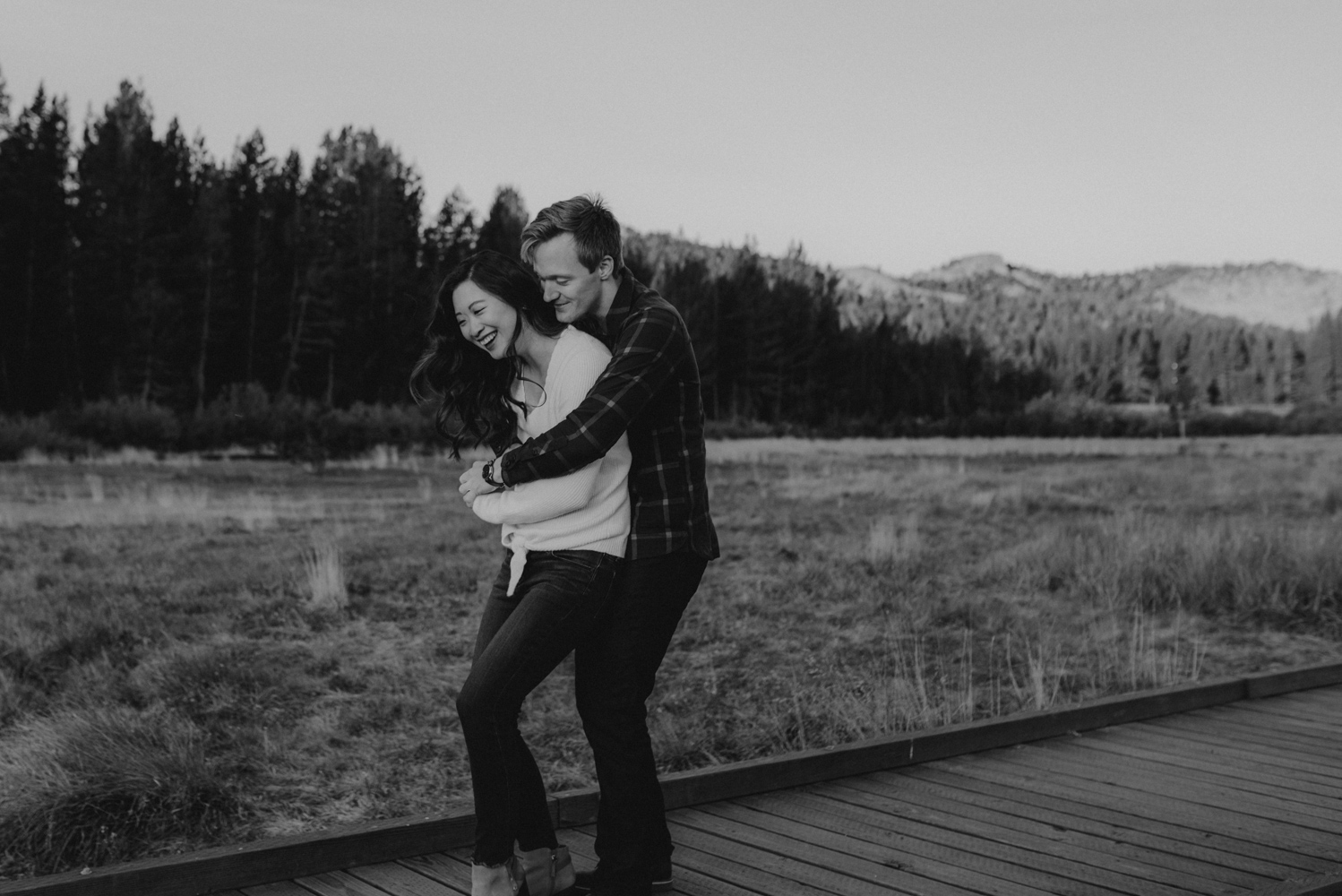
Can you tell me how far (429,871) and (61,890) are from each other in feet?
3.01

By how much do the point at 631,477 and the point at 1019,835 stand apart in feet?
5.84

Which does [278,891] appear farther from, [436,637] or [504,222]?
[504,222]

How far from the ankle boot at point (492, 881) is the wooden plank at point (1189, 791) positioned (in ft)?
7.75

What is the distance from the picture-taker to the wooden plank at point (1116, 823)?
3.55 metres

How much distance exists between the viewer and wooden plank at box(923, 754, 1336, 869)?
3754mm

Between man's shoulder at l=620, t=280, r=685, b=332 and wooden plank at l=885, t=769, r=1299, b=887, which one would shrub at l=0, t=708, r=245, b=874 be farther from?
man's shoulder at l=620, t=280, r=685, b=332

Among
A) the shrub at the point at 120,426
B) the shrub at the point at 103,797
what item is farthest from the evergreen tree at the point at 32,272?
the shrub at the point at 103,797

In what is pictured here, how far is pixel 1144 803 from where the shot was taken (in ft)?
13.5

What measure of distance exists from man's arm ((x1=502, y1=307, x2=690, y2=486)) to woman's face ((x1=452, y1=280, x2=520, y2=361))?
26 centimetres

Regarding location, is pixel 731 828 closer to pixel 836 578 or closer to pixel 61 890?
pixel 61 890

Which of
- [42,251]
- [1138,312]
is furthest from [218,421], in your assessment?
[1138,312]

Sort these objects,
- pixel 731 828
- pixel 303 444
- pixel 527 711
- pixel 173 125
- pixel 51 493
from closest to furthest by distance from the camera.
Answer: pixel 731 828 < pixel 527 711 < pixel 51 493 < pixel 303 444 < pixel 173 125

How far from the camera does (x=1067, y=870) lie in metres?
3.46

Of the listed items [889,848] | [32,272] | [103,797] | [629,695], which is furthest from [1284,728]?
[32,272]
